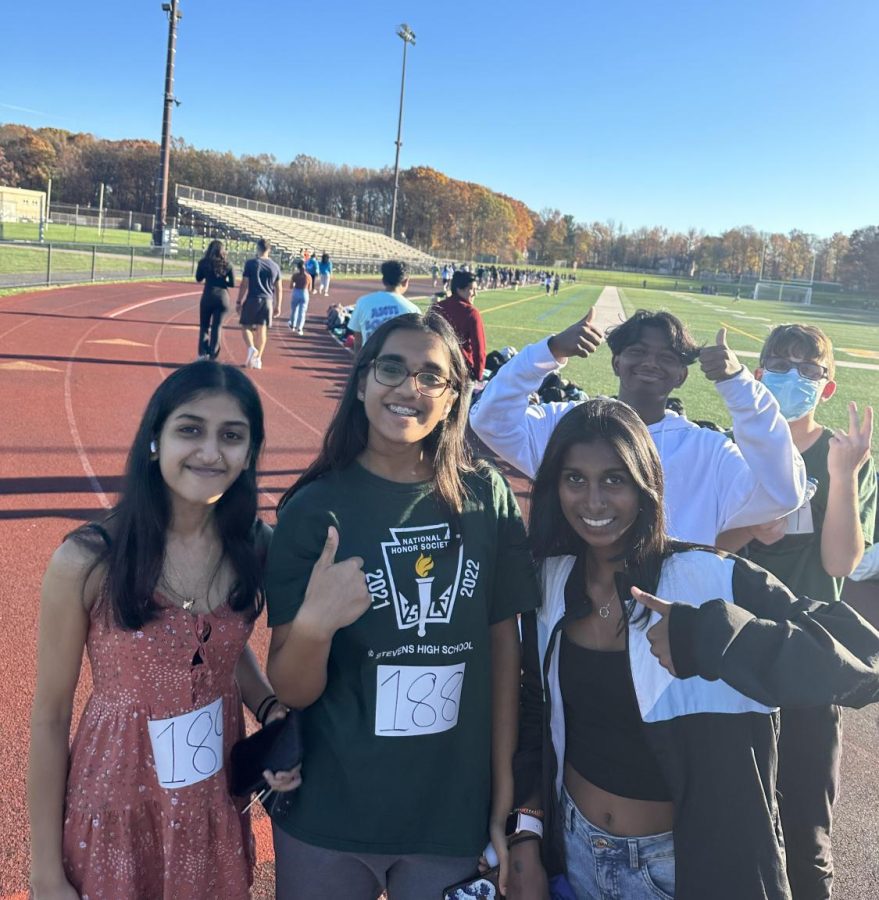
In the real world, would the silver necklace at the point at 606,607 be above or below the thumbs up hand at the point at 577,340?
below

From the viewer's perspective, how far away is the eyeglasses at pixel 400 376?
201 centimetres

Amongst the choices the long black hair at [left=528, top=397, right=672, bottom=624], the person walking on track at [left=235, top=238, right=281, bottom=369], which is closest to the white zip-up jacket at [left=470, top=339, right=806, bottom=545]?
the long black hair at [left=528, top=397, right=672, bottom=624]

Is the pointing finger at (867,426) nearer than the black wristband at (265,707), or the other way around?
the black wristband at (265,707)

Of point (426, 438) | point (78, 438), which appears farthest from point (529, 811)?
point (78, 438)

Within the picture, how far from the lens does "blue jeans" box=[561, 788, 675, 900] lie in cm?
186

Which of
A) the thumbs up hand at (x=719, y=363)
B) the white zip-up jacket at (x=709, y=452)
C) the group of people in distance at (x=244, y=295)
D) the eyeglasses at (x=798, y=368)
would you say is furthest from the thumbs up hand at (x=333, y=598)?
the group of people in distance at (x=244, y=295)

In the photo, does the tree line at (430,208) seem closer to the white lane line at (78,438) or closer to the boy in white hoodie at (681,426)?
the white lane line at (78,438)

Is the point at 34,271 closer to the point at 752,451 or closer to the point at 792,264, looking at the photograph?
the point at 752,451

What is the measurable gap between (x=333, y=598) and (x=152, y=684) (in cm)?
57

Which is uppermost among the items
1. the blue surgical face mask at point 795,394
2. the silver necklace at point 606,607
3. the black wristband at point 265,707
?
the blue surgical face mask at point 795,394

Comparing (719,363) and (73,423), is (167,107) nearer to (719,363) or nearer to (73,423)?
(73,423)

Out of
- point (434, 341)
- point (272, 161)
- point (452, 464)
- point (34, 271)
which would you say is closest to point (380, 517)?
point (452, 464)

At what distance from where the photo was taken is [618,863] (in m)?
1.88

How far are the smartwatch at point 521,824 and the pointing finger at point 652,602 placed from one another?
2.22 ft
